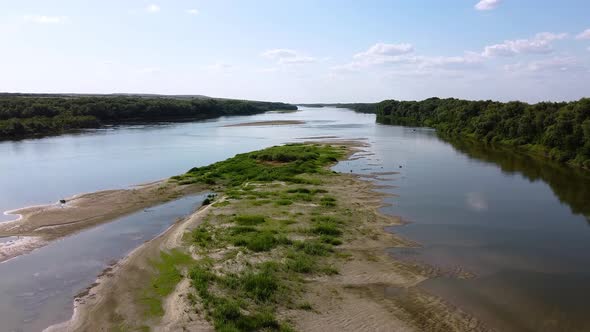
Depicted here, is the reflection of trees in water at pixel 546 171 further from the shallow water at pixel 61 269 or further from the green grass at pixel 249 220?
the shallow water at pixel 61 269

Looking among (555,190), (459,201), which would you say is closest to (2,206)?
(459,201)

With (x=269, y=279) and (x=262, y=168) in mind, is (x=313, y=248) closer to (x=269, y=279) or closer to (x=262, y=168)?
(x=269, y=279)

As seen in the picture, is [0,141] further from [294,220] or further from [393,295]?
[393,295]

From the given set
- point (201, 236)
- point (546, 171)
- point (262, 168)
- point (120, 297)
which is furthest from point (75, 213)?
point (546, 171)

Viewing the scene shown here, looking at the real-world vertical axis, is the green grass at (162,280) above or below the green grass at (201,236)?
below

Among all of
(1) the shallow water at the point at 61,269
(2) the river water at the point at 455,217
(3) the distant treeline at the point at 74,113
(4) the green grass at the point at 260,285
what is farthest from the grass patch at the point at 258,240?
(3) the distant treeline at the point at 74,113

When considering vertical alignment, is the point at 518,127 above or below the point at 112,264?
above
